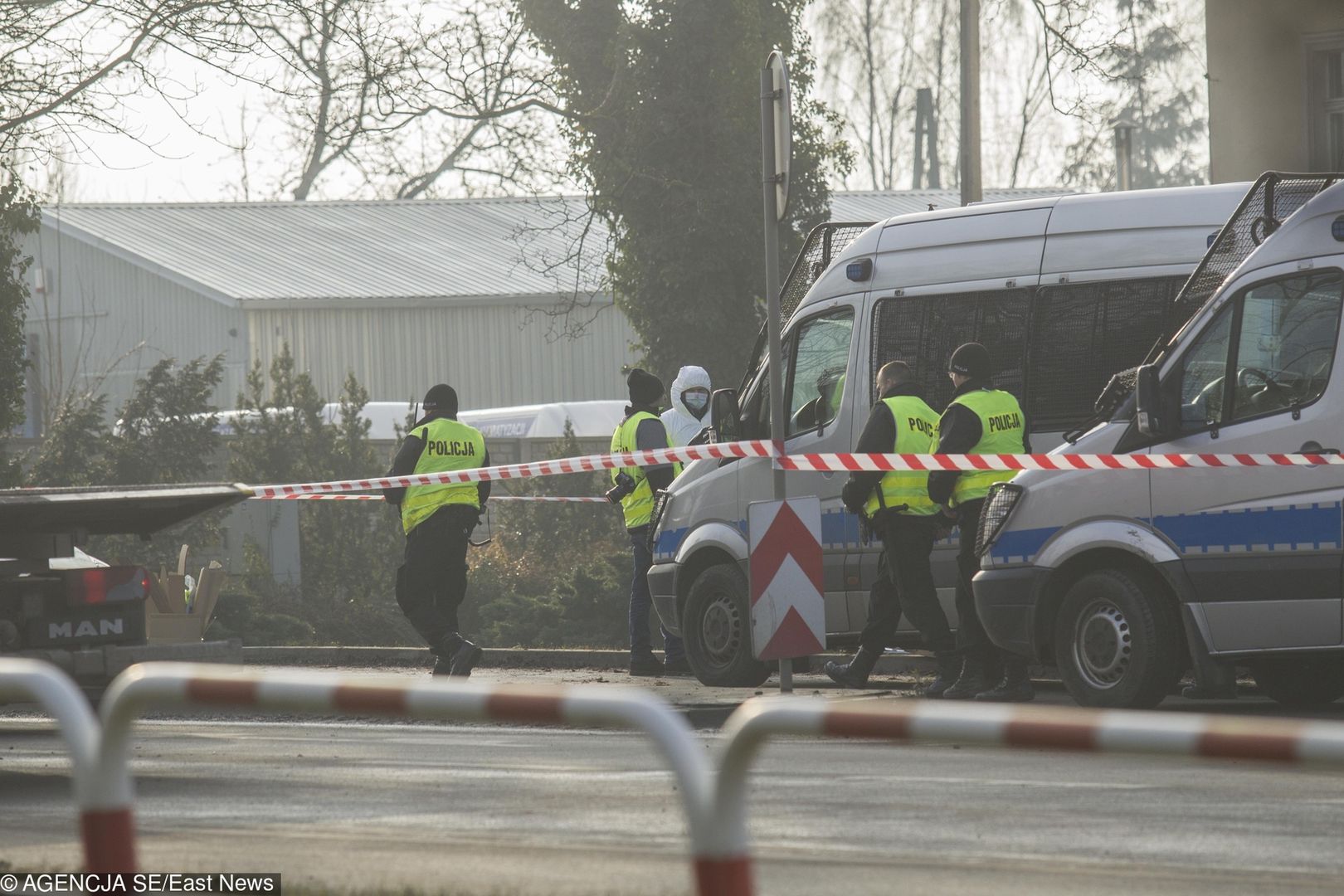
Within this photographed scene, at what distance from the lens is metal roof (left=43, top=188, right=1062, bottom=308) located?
4297cm

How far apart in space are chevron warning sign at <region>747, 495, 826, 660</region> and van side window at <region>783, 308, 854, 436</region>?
1271mm

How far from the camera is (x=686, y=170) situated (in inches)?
891

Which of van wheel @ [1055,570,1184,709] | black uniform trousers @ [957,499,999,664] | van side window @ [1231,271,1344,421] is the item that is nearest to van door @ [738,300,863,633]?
black uniform trousers @ [957,499,999,664]

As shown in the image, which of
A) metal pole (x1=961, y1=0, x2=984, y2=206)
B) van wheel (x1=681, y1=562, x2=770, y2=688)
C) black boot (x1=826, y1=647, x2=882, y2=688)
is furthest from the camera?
metal pole (x1=961, y1=0, x2=984, y2=206)

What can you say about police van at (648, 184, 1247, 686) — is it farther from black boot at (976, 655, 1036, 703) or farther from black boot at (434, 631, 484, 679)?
black boot at (434, 631, 484, 679)

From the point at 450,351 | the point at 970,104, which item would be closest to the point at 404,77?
the point at 970,104

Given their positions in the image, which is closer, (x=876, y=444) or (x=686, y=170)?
(x=876, y=444)

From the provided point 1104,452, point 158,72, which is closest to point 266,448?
point 158,72

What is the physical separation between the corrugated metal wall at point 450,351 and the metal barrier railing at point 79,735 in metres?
38.4

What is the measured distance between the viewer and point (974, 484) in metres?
11.2

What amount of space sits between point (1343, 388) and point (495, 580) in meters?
10.5

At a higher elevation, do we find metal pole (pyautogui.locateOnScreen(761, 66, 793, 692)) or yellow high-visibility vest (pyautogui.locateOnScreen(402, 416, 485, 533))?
metal pole (pyautogui.locateOnScreen(761, 66, 793, 692))

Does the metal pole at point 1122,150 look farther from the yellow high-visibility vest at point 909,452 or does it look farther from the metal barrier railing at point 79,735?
the metal barrier railing at point 79,735

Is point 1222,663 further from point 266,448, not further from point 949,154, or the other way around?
point 949,154
